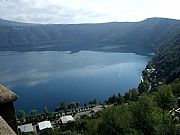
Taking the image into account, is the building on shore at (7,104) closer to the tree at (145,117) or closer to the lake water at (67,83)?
the tree at (145,117)

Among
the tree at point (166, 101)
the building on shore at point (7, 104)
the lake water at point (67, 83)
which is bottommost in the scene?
the lake water at point (67, 83)

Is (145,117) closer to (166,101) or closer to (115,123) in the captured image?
(115,123)

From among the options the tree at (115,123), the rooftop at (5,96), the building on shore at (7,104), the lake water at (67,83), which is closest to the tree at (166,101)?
the tree at (115,123)

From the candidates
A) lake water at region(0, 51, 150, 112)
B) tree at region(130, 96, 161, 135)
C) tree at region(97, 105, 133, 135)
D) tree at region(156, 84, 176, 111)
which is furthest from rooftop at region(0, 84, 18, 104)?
lake water at region(0, 51, 150, 112)

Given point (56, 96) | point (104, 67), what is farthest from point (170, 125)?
point (104, 67)

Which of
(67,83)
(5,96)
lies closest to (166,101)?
(5,96)

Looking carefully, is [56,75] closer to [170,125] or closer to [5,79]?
[5,79]

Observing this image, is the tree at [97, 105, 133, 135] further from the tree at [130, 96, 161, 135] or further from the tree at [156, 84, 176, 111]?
the tree at [156, 84, 176, 111]

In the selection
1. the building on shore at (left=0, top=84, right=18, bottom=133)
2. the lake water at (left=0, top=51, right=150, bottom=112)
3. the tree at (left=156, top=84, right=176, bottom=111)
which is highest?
the building on shore at (left=0, top=84, right=18, bottom=133)
